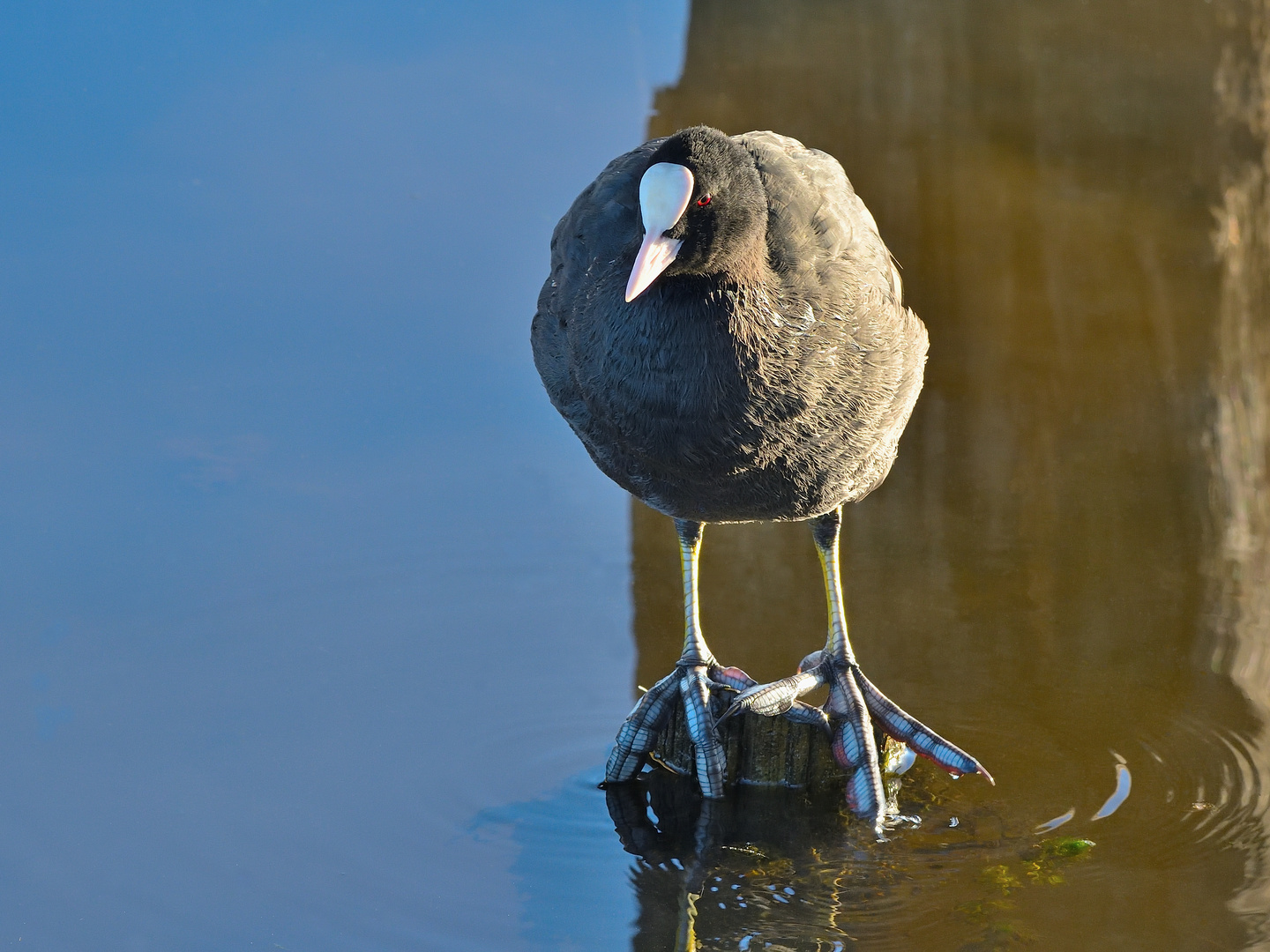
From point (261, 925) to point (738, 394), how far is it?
4.80ft

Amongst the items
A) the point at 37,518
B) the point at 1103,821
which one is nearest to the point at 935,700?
the point at 1103,821

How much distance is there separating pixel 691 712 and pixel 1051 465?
73.5 inches

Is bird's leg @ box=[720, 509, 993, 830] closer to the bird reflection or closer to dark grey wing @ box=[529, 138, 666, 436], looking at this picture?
the bird reflection

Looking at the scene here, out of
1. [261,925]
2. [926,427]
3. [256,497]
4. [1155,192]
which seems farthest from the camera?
[1155,192]

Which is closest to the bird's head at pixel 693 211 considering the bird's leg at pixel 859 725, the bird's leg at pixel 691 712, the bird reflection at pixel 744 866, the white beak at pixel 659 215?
the white beak at pixel 659 215

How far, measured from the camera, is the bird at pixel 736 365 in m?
2.93

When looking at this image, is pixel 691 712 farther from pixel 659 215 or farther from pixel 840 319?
pixel 659 215

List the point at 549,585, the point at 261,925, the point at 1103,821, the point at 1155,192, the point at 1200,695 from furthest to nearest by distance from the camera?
the point at 1155,192, the point at 549,585, the point at 1200,695, the point at 1103,821, the point at 261,925

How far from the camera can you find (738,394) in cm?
295

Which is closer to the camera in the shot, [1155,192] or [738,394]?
[738,394]

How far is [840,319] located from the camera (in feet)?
10.2

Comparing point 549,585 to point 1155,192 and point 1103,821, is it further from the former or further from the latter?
point 1155,192

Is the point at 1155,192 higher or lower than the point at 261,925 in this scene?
higher

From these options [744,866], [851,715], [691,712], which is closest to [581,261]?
[691,712]
